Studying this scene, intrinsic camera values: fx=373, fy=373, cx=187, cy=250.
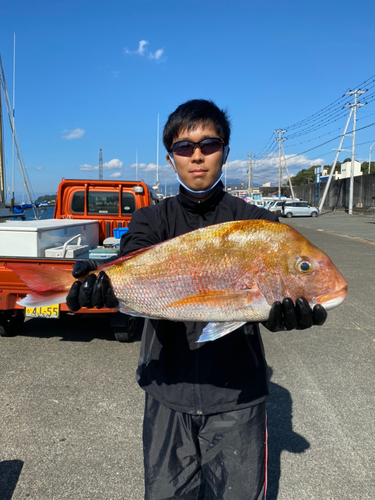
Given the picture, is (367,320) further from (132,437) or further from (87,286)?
(87,286)

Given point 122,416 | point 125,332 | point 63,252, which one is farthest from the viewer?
point 125,332

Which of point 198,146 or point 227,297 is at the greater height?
point 198,146

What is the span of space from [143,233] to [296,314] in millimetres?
867

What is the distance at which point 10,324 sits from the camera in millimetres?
5152

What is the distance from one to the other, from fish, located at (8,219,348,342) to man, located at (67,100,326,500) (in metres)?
0.25

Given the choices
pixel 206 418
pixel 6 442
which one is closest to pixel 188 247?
pixel 206 418

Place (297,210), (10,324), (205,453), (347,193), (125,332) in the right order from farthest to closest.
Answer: (347,193)
(297,210)
(10,324)
(125,332)
(205,453)

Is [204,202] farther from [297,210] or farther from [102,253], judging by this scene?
[297,210]

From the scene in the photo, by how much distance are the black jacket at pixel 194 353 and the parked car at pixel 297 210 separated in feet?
125

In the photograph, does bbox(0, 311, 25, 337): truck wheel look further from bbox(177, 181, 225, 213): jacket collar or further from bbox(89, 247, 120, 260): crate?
bbox(177, 181, 225, 213): jacket collar

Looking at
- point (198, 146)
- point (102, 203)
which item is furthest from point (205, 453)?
point (102, 203)

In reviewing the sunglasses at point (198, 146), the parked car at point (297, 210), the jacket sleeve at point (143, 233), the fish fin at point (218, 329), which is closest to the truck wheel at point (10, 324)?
the jacket sleeve at point (143, 233)

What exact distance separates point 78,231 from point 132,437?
383 centimetres

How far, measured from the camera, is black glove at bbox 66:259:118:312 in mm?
1727
